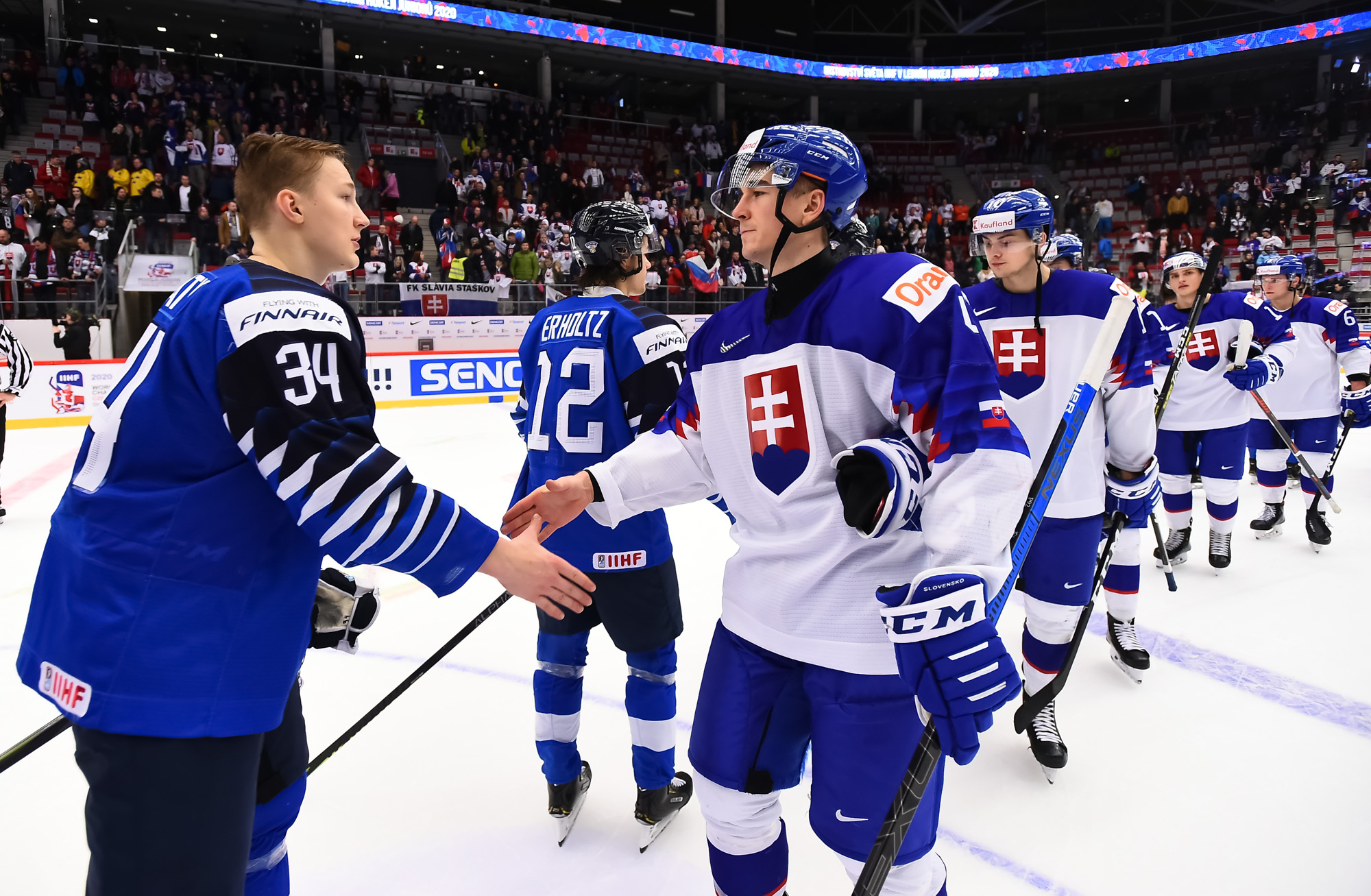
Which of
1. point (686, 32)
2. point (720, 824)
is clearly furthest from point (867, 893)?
point (686, 32)

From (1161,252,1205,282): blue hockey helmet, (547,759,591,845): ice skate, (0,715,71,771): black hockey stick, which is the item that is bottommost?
(547,759,591,845): ice skate

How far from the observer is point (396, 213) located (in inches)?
616

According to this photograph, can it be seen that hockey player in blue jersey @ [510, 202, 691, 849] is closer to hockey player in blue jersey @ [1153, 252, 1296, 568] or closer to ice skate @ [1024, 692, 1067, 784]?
ice skate @ [1024, 692, 1067, 784]

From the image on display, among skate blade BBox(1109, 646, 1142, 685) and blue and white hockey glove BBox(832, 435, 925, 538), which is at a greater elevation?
blue and white hockey glove BBox(832, 435, 925, 538)

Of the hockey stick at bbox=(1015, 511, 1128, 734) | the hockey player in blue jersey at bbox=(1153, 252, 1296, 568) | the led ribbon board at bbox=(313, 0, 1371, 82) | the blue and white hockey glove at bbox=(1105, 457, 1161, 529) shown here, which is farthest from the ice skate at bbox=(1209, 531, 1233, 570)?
the led ribbon board at bbox=(313, 0, 1371, 82)

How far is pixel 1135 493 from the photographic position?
295cm

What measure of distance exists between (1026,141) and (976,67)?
283cm

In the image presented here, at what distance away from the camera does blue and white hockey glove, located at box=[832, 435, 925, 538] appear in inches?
52.9

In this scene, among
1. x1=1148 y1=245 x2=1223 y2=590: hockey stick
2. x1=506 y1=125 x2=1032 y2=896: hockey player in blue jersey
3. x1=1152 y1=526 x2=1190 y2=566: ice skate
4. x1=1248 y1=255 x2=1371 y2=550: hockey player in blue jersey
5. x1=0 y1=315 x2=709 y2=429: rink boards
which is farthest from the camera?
x1=0 y1=315 x2=709 y2=429: rink boards

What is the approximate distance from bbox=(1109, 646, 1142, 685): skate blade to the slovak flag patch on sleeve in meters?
2.60

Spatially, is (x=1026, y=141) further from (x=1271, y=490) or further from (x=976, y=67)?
(x=1271, y=490)

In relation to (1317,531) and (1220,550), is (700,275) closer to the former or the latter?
(1317,531)

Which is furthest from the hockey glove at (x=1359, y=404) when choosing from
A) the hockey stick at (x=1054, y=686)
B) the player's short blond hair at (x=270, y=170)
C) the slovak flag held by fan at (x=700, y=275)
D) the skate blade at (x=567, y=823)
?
the slovak flag held by fan at (x=700, y=275)

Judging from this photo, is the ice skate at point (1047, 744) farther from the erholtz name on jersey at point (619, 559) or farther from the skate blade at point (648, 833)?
the erholtz name on jersey at point (619, 559)
